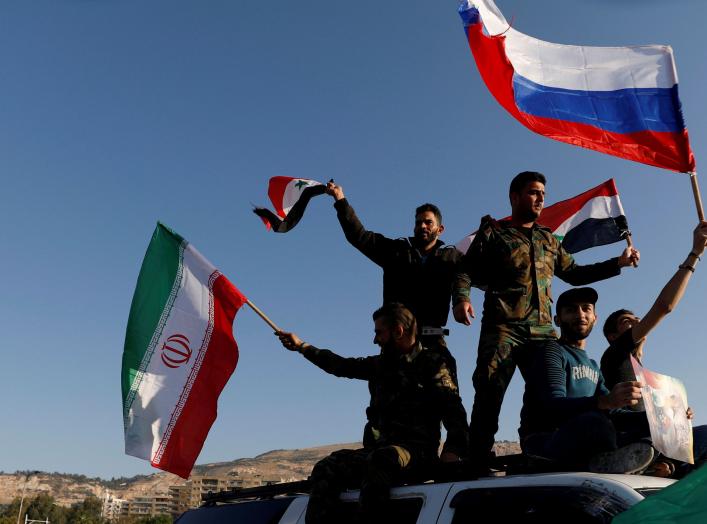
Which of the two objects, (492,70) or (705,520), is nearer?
(705,520)

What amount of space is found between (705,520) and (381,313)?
265 centimetres

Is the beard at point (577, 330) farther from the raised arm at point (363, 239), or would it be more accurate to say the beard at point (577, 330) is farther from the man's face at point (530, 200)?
the raised arm at point (363, 239)

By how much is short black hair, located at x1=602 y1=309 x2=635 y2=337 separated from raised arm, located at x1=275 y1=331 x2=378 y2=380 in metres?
1.81

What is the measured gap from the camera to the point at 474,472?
3.57 m

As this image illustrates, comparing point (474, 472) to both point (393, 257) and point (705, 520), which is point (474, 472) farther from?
point (393, 257)

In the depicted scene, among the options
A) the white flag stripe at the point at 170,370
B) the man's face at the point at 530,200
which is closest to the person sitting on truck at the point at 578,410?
the man's face at the point at 530,200

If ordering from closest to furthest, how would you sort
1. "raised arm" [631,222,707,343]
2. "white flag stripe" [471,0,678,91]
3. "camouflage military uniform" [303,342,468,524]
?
"camouflage military uniform" [303,342,468,524] → "raised arm" [631,222,707,343] → "white flag stripe" [471,0,678,91]

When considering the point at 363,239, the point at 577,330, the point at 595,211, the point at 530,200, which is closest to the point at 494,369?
the point at 577,330

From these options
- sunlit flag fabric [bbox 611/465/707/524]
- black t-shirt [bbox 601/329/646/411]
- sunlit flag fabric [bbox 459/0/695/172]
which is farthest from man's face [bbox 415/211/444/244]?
sunlit flag fabric [bbox 611/465/707/524]

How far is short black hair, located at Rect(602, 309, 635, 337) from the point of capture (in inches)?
211

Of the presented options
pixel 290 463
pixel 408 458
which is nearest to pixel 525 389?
pixel 408 458

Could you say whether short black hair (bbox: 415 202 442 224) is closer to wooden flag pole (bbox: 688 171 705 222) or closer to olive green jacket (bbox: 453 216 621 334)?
olive green jacket (bbox: 453 216 621 334)

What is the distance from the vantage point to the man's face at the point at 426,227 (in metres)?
5.77

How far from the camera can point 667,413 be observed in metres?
3.48
